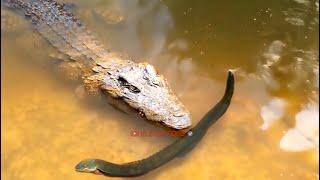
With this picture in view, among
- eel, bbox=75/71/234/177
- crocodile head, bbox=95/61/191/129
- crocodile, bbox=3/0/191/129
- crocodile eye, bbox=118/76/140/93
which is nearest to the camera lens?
eel, bbox=75/71/234/177

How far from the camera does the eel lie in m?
3.18

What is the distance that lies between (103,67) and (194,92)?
792mm

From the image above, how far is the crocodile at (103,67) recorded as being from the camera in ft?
11.1

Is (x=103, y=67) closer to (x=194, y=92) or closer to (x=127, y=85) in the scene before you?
(x=127, y=85)

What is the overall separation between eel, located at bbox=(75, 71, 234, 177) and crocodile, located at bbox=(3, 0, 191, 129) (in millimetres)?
119

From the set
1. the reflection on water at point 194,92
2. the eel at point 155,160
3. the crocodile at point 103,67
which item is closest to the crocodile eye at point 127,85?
the crocodile at point 103,67

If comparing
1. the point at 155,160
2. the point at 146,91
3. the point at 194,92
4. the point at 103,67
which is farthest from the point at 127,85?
the point at 155,160

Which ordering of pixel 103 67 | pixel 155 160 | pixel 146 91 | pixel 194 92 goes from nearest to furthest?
pixel 155 160
pixel 146 91
pixel 194 92
pixel 103 67

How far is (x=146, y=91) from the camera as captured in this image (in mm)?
3521

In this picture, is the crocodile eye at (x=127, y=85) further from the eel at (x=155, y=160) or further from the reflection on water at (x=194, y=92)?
the eel at (x=155, y=160)

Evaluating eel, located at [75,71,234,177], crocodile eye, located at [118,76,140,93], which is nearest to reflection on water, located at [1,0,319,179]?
eel, located at [75,71,234,177]

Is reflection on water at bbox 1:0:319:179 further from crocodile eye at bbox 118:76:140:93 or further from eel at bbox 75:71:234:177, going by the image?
crocodile eye at bbox 118:76:140:93

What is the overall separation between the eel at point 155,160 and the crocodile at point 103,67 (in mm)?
119

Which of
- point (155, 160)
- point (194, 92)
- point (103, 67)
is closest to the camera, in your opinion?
point (155, 160)
